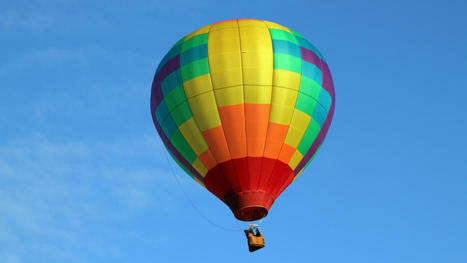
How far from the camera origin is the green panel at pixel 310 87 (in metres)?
26.2

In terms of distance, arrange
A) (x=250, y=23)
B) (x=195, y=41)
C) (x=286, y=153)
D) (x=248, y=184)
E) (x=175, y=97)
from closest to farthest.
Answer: (x=248, y=184) → (x=286, y=153) → (x=175, y=97) → (x=195, y=41) → (x=250, y=23)

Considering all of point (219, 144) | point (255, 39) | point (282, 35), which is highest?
point (282, 35)

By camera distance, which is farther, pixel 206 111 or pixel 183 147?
pixel 183 147

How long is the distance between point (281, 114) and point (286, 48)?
1991 mm

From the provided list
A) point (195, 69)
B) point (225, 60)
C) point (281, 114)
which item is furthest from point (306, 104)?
point (195, 69)

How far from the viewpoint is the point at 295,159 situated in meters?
26.4

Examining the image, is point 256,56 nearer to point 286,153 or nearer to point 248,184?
point 286,153

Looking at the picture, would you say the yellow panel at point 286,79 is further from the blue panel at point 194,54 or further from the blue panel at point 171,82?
the blue panel at point 171,82

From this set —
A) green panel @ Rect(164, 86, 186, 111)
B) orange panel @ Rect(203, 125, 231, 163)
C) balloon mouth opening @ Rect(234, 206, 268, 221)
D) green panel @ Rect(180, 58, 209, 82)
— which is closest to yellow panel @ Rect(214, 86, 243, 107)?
orange panel @ Rect(203, 125, 231, 163)

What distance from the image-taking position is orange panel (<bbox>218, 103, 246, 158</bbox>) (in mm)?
25531

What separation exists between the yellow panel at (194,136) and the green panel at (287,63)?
2785mm

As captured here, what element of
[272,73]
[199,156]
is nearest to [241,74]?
[272,73]

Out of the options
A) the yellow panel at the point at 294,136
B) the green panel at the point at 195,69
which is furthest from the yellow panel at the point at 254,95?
the green panel at the point at 195,69

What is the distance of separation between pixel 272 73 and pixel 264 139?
1840 mm
